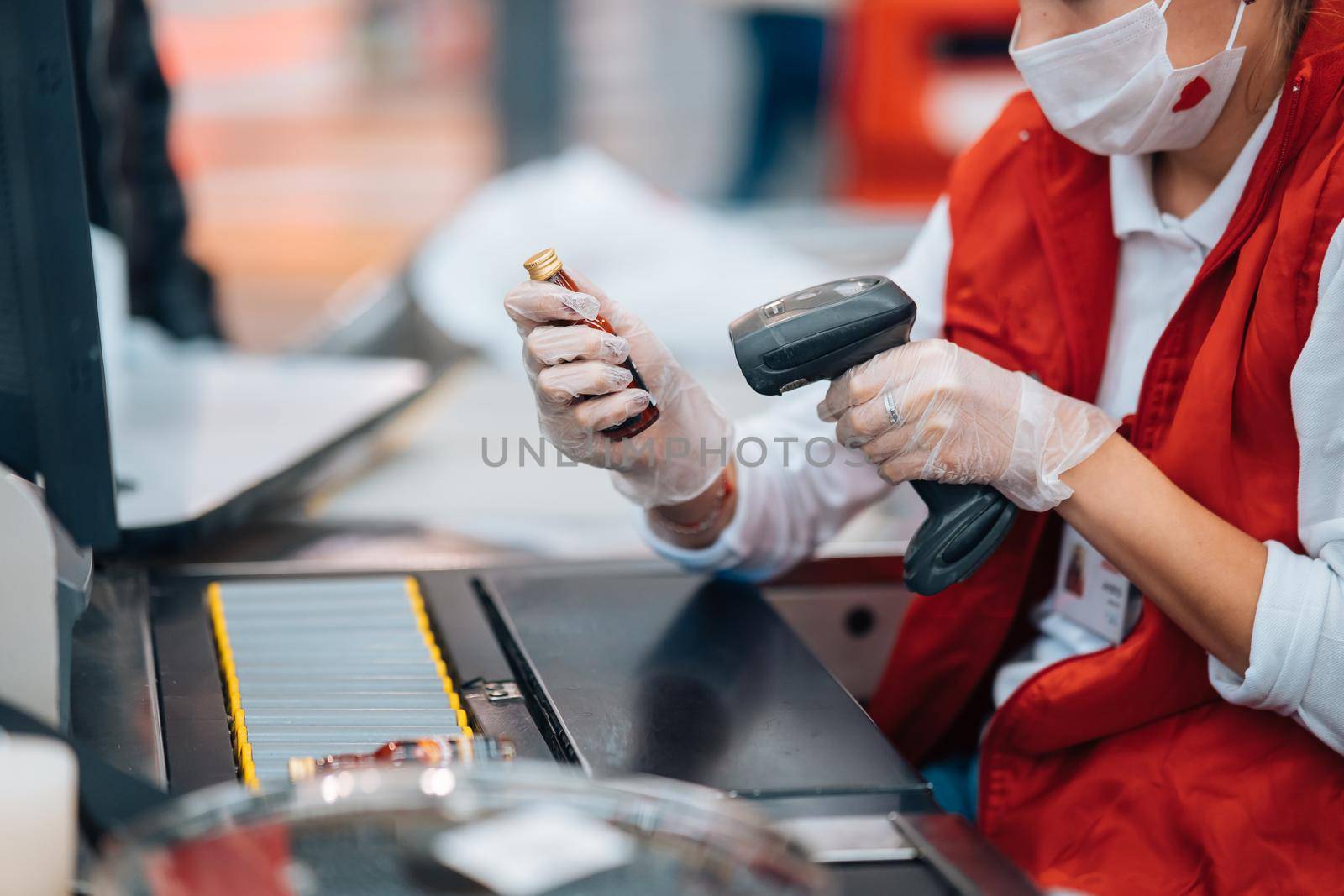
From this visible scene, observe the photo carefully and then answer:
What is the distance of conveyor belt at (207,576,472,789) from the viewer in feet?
2.66

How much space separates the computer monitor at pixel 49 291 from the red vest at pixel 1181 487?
0.67 m

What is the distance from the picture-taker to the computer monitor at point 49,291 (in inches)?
30.2

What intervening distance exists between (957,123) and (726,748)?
367 cm

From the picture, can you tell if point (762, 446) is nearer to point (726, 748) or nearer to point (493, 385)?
point (726, 748)

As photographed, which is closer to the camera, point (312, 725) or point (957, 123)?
point (312, 725)

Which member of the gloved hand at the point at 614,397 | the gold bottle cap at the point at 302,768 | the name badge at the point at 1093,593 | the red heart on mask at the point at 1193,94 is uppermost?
the red heart on mask at the point at 1193,94

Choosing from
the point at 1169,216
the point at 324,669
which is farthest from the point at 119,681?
the point at 1169,216

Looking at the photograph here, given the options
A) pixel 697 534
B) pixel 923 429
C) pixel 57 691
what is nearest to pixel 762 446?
pixel 697 534

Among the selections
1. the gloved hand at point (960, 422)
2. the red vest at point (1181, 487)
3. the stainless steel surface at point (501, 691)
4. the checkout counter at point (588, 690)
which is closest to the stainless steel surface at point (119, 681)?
the checkout counter at point (588, 690)

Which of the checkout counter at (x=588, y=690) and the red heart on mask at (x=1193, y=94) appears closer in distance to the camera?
the checkout counter at (x=588, y=690)

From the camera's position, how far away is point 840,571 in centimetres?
131

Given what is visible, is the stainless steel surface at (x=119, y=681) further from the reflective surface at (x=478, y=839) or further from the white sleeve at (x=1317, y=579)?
the white sleeve at (x=1317, y=579)

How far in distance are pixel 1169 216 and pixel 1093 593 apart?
12.6 inches

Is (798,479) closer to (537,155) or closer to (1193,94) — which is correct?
(1193,94)
